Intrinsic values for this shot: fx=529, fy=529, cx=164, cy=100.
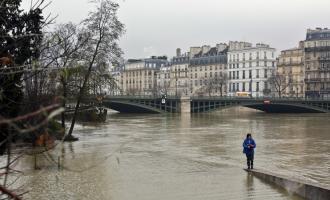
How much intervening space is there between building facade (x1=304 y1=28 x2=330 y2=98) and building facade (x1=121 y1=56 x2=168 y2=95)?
55.1m

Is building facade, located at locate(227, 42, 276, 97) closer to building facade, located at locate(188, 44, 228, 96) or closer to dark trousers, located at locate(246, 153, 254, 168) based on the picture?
building facade, located at locate(188, 44, 228, 96)

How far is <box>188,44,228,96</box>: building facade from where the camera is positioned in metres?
139

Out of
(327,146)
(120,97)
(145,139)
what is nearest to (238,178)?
(327,146)

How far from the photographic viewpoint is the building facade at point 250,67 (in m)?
133

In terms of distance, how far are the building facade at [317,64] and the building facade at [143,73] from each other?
55.1 meters

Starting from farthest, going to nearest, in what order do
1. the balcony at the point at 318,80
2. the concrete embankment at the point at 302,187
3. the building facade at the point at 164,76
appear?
1. the building facade at the point at 164,76
2. the balcony at the point at 318,80
3. the concrete embankment at the point at 302,187

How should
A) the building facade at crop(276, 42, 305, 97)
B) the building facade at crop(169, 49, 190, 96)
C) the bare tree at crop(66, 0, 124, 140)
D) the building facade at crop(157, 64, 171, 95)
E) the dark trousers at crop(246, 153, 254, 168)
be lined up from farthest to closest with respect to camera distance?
the building facade at crop(157, 64, 171, 95) < the building facade at crop(169, 49, 190, 96) < the building facade at crop(276, 42, 305, 97) < the bare tree at crop(66, 0, 124, 140) < the dark trousers at crop(246, 153, 254, 168)

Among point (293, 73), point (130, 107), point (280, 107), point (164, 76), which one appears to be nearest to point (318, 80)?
point (293, 73)

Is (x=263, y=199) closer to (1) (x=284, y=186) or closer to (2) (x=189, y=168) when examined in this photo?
(1) (x=284, y=186)

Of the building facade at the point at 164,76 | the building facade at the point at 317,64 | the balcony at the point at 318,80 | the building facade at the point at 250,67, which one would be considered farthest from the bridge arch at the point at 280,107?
the building facade at the point at 164,76

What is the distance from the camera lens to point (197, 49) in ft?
504

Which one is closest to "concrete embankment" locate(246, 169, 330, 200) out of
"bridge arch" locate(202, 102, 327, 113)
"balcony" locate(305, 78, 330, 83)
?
"bridge arch" locate(202, 102, 327, 113)

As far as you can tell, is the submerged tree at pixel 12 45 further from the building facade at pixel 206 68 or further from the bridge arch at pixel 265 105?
the building facade at pixel 206 68

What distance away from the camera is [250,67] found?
444 ft
